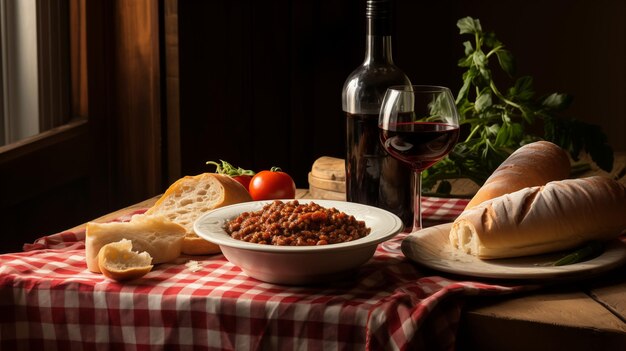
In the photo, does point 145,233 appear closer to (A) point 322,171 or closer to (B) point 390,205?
(B) point 390,205

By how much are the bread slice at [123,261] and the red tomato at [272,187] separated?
1.54 feet

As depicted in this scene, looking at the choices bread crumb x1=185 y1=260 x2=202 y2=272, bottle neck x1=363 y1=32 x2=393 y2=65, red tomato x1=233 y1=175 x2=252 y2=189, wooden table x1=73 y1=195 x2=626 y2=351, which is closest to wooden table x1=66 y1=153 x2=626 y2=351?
wooden table x1=73 y1=195 x2=626 y2=351

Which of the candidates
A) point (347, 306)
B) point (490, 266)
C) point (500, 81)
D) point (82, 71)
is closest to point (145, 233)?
point (347, 306)

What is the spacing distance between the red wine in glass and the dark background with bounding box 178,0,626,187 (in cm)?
141

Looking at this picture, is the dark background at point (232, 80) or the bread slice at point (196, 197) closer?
the bread slice at point (196, 197)

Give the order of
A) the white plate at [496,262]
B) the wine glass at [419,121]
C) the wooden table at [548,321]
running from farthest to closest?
the wine glass at [419,121], the white plate at [496,262], the wooden table at [548,321]

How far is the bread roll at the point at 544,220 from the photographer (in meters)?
1.25

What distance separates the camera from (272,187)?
1694mm

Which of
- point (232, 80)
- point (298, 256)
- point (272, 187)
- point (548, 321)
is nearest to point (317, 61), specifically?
point (232, 80)

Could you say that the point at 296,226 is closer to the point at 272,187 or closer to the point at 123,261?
the point at 123,261

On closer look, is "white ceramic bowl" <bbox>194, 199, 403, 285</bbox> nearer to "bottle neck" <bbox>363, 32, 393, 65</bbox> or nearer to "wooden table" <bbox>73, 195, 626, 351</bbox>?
"wooden table" <bbox>73, 195, 626, 351</bbox>

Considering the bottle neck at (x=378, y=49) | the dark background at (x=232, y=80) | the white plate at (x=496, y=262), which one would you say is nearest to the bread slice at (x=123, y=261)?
the white plate at (x=496, y=262)

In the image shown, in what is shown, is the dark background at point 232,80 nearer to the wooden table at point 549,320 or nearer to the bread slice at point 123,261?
the bread slice at point 123,261

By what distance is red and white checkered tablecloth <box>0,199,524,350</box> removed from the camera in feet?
3.55
